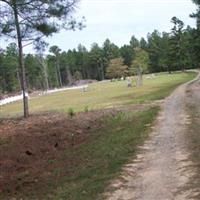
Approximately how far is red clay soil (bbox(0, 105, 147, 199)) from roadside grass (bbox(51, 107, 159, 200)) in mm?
340

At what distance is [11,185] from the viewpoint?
10305 millimetres

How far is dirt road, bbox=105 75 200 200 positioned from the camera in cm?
837

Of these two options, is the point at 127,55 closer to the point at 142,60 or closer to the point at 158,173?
the point at 142,60

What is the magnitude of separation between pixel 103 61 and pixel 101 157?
146m

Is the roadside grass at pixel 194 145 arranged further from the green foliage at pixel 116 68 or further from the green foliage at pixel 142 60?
the green foliage at pixel 116 68

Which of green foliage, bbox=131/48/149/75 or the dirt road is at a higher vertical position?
green foliage, bbox=131/48/149/75

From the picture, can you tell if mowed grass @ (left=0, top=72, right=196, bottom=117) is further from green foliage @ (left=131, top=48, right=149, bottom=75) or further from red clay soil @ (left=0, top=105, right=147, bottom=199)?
green foliage @ (left=131, top=48, right=149, bottom=75)

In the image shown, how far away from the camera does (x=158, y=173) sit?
32.0ft

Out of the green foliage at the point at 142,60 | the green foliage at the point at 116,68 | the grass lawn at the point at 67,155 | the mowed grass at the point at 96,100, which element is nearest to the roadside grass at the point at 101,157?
the grass lawn at the point at 67,155

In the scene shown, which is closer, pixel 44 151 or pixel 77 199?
pixel 77 199

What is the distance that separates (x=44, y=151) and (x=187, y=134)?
4186mm

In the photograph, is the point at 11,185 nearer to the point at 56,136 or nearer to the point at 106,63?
the point at 56,136

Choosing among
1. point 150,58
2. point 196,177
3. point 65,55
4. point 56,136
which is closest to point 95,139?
point 56,136

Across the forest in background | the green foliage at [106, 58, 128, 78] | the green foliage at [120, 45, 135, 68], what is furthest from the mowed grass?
the green foliage at [120, 45, 135, 68]
